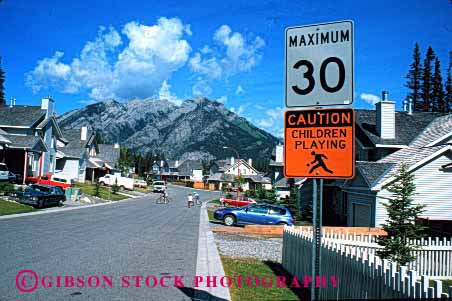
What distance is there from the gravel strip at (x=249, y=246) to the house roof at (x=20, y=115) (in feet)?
107

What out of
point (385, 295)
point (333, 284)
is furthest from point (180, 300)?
point (385, 295)

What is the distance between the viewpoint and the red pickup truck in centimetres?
3991

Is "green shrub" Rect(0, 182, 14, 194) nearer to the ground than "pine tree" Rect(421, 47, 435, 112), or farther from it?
nearer to the ground

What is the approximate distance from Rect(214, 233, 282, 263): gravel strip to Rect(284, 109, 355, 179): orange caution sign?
9.38 meters

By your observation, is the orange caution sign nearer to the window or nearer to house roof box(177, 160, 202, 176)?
the window

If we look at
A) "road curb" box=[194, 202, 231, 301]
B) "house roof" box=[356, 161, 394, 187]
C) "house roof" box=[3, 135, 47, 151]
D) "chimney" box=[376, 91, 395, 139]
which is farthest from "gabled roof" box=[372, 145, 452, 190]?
"house roof" box=[3, 135, 47, 151]

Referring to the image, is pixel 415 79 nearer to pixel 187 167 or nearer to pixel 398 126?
pixel 398 126

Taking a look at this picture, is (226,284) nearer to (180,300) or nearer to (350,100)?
(180,300)

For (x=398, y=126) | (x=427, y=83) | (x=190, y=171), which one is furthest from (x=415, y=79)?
(x=190, y=171)

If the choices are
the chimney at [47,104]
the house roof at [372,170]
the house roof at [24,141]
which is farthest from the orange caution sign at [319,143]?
the chimney at [47,104]

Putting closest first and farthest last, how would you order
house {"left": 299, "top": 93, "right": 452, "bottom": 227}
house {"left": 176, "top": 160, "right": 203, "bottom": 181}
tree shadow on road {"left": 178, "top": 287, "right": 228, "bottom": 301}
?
tree shadow on road {"left": 178, "top": 287, "right": 228, "bottom": 301}
house {"left": 299, "top": 93, "right": 452, "bottom": 227}
house {"left": 176, "top": 160, "right": 203, "bottom": 181}

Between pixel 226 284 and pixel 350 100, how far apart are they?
6185 mm

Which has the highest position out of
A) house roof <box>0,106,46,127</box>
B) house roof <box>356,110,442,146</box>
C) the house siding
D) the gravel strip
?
house roof <box>0,106,46,127</box>

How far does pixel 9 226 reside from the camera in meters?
18.0
